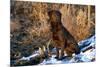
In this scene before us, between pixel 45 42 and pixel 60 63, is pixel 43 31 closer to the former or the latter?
pixel 45 42

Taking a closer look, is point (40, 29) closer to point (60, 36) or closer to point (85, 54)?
point (60, 36)

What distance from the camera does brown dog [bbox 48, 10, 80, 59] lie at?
1.90 meters

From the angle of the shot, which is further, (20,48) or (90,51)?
(90,51)

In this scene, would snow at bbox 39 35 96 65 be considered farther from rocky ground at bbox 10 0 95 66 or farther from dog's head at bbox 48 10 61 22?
dog's head at bbox 48 10 61 22

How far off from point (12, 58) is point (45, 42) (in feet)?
1.19

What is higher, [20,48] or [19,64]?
[20,48]

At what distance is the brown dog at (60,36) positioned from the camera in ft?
6.23

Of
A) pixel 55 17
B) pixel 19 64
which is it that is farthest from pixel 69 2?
pixel 19 64

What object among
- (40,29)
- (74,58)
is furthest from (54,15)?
(74,58)

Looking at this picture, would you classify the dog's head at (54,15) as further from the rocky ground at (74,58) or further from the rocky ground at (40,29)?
the rocky ground at (74,58)

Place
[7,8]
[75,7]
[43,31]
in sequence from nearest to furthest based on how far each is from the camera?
[7,8] → [43,31] → [75,7]

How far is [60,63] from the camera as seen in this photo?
1926 millimetres

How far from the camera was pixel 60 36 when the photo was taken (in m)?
1.92

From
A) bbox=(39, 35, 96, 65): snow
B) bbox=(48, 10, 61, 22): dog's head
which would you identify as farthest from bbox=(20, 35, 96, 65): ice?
bbox=(48, 10, 61, 22): dog's head
